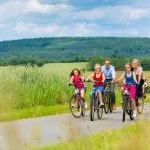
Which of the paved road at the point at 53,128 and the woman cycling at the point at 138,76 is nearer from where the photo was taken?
the paved road at the point at 53,128

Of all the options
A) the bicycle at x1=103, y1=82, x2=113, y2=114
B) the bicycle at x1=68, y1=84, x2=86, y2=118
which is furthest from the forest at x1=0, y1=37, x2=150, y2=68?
the bicycle at x1=68, y1=84, x2=86, y2=118

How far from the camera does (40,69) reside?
28.0 m

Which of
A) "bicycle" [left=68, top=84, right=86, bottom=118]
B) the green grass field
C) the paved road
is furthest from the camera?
the green grass field

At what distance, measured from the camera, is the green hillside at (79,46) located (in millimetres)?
92625

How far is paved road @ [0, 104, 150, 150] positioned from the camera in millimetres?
3361

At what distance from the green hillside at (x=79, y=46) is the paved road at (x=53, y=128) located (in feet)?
225

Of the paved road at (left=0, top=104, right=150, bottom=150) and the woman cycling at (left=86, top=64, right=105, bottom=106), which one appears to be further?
the woman cycling at (left=86, top=64, right=105, bottom=106)

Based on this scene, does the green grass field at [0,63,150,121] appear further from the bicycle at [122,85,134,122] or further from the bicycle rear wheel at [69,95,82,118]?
the bicycle at [122,85,134,122]

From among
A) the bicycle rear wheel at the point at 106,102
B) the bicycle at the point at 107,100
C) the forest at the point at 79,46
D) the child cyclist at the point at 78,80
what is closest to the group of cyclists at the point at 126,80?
the child cyclist at the point at 78,80

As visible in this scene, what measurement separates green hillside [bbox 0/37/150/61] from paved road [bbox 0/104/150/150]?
225ft

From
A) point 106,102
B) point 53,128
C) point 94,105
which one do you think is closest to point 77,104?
point 94,105

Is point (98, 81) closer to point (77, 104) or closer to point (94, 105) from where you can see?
point (94, 105)

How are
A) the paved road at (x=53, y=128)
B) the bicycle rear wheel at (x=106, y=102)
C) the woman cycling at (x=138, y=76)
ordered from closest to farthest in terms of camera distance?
the paved road at (x=53, y=128)
the woman cycling at (x=138, y=76)
the bicycle rear wheel at (x=106, y=102)

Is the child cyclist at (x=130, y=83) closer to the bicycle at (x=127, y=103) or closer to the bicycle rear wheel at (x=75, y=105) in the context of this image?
the bicycle at (x=127, y=103)
